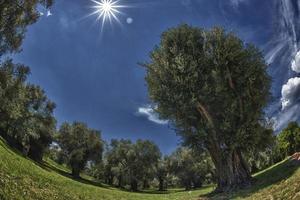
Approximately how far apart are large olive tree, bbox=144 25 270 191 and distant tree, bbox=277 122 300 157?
38.7m

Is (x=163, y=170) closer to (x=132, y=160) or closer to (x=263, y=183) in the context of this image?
(x=132, y=160)

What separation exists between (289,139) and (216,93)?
4669 cm

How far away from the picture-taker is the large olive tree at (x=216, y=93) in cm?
3712

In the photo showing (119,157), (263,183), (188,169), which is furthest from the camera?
(188,169)

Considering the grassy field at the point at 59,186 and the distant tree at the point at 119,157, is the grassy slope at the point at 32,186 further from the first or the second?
the distant tree at the point at 119,157

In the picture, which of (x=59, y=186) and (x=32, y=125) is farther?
(x=32, y=125)

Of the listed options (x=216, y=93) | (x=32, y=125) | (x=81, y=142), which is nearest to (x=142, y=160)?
(x=81, y=142)

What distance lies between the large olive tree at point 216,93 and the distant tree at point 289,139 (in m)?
38.7

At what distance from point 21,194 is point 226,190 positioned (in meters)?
25.4

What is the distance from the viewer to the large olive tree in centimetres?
3712

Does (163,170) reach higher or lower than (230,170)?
higher

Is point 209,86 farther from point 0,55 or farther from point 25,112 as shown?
point 25,112

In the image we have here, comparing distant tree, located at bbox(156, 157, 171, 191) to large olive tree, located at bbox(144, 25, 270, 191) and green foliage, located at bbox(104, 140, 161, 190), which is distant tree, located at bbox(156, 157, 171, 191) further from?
large olive tree, located at bbox(144, 25, 270, 191)

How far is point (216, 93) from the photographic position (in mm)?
37719
